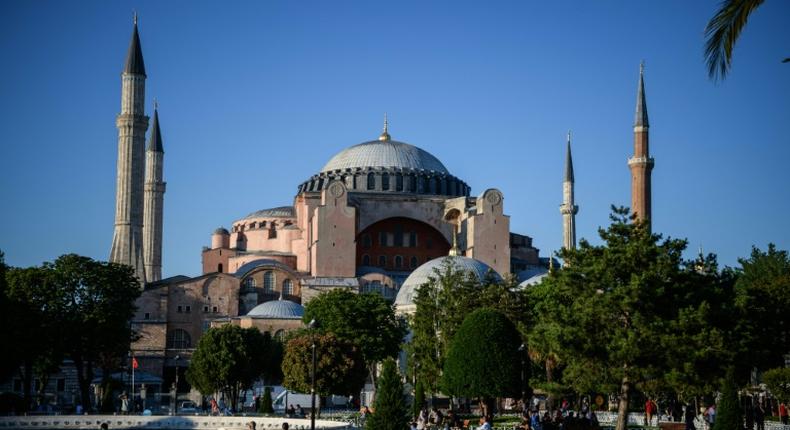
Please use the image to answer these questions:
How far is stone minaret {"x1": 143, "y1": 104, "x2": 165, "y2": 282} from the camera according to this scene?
6831 centimetres

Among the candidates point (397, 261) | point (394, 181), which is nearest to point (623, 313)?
point (397, 261)

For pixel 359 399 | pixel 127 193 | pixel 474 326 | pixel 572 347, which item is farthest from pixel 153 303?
pixel 572 347

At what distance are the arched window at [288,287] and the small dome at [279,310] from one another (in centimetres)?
326

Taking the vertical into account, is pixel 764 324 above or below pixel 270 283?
below

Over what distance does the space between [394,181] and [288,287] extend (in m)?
9.10

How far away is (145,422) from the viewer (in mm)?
35438

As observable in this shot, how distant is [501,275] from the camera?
6266cm

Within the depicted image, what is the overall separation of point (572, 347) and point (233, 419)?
11520 millimetres

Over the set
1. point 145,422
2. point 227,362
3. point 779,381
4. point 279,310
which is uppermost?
point 279,310

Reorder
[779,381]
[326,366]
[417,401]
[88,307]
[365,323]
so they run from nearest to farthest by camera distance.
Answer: [779,381]
[417,401]
[326,366]
[88,307]
[365,323]

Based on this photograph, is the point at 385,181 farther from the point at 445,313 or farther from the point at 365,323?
the point at 445,313

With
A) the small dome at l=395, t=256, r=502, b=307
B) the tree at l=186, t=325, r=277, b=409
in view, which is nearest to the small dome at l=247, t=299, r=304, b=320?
the small dome at l=395, t=256, r=502, b=307

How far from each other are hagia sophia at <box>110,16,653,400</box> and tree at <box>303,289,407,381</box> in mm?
6549

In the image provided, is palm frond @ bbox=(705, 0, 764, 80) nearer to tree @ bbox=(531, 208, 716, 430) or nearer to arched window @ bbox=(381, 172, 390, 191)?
tree @ bbox=(531, 208, 716, 430)
